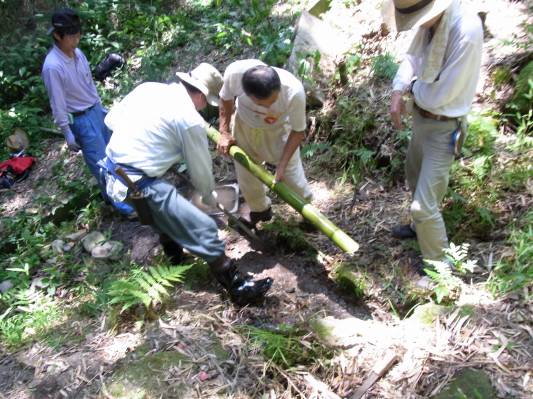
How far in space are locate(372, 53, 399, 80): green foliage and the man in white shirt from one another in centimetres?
216

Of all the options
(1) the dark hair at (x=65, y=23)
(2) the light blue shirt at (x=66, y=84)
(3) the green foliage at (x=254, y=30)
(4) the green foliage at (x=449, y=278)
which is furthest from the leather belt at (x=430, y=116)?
(2) the light blue shirt at (x=66, y=84)

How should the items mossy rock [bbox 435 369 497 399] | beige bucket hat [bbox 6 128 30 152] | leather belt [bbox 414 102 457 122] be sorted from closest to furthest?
mossy rock [bbox 435 369 497 399] < leather belt [bbox 414 102 457 122] < beige bucket hat [bbox 6 128 30 152]

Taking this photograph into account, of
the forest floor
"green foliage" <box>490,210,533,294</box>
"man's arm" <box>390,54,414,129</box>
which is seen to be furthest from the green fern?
"green foliage" <box>490,210,533,294</box>

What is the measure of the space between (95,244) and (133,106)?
252 cm

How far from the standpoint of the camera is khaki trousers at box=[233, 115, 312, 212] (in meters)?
4.53

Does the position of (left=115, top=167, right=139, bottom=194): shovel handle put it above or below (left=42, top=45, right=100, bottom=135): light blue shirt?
below

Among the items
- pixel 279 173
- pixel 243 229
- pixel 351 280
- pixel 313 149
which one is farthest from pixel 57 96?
pixel 351 280

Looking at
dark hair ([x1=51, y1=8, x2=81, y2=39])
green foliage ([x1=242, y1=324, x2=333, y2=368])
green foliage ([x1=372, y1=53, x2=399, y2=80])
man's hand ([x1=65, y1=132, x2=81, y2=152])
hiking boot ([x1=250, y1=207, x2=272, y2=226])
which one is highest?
dark hair ([x1=51, y1=8, x2=81, y2=39])

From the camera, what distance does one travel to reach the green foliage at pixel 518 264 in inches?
129

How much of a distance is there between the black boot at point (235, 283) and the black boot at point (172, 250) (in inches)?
32.5

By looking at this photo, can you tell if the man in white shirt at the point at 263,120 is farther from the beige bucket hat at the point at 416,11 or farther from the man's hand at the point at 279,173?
the beige bucket hat at the point at 416,11

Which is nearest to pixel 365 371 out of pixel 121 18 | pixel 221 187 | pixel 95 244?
pixel 221 187

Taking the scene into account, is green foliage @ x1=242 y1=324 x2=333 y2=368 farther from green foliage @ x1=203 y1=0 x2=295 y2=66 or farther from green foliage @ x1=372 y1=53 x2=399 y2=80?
green foliage @ x1=203 y1=0 x2=295 y2=66

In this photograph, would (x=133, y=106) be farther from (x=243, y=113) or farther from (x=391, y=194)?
(x=391, y=194)
